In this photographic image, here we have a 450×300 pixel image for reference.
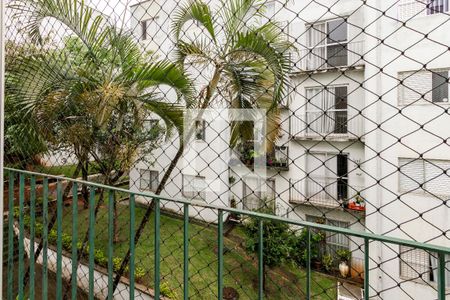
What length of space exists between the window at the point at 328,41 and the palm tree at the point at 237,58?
0.83ft

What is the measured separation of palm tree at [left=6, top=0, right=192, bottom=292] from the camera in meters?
1.68

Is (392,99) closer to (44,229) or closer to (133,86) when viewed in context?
(133,86)

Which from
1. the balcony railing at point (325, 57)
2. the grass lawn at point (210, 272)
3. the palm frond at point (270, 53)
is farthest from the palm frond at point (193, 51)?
the grass lawn at point (210, 272)

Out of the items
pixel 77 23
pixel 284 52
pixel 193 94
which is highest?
pixel 77 23

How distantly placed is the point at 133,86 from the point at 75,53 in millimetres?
528

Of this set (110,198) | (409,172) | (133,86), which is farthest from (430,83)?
(110,198)

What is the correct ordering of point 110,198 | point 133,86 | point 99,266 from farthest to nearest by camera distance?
point 99,266 < point 133,86 < point 110,198

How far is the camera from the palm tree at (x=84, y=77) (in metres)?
1.68

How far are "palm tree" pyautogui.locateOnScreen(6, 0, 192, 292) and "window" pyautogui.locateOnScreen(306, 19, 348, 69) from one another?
99cm

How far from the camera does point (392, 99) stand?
101 inches

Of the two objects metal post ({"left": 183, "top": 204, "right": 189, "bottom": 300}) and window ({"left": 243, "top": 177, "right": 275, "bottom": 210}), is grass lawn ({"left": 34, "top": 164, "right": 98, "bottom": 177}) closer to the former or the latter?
window ({"left": 243, "top": 177, "right": 275, "bottom": 210})

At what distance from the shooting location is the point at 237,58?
6.14 ft

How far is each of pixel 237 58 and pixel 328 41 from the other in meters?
1.62

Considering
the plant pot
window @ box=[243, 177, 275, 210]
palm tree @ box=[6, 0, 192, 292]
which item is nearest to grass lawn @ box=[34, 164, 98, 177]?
palm tree @ box=[6, 0, 192, 292]
